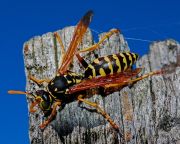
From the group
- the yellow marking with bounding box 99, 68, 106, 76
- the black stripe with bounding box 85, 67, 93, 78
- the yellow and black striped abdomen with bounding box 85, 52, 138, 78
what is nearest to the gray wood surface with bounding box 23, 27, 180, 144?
the yellow and black striped abdomen with bounding box 85, 52, 138, 78

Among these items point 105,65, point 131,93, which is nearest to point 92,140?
point 131,93

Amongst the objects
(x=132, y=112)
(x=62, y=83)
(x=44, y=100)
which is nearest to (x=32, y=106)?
(x=44, y=100)

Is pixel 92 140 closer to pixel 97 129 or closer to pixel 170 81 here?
pixel 97 129

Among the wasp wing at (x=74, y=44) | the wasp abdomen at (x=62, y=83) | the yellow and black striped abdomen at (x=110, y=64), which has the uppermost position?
the wasp wing at (x=74, y=44)

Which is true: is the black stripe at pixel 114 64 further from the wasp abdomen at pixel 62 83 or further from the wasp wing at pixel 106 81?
the wasp abdomen at pixel 62 83

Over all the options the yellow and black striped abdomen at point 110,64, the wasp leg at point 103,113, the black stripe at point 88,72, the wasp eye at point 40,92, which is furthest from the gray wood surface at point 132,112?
the black stripe at point 88,72

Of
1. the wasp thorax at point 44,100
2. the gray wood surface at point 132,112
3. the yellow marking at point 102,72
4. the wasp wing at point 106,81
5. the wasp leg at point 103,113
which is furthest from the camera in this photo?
the yellow marking at point 102,72

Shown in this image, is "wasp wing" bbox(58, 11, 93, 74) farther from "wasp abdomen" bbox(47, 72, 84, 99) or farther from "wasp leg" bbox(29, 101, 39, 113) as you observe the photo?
"wasp leg" bbox(29, 101, 39, 113)
